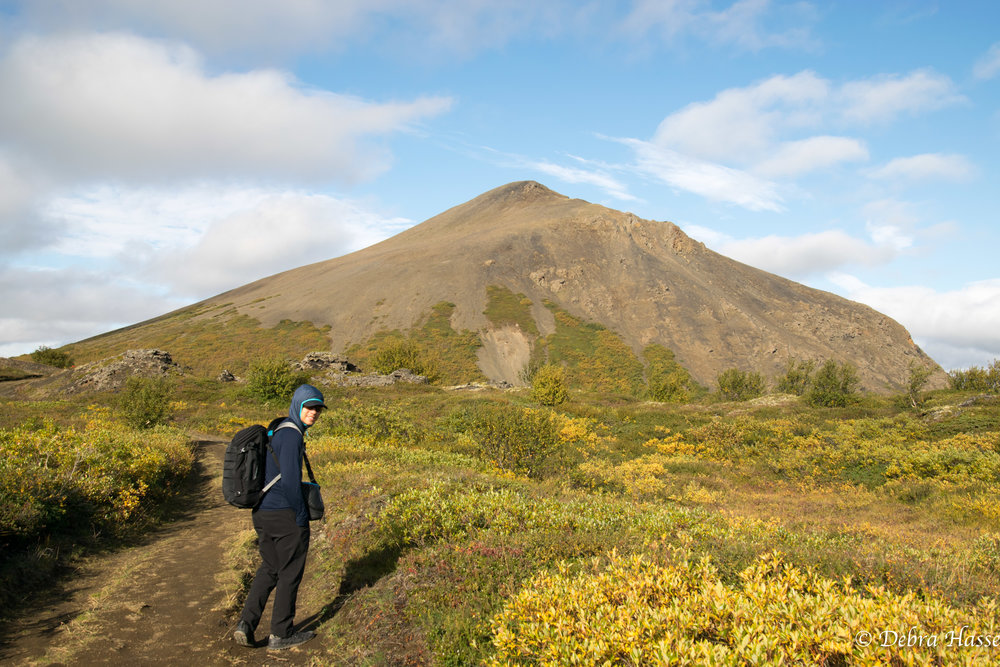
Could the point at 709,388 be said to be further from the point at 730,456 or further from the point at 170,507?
the point at 170,507

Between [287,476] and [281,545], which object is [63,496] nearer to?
[281,545]

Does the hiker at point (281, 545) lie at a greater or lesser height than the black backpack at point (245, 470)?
lesser

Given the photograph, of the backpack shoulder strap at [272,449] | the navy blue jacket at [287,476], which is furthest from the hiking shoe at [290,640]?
the backpack shoulder strap at [272,449]

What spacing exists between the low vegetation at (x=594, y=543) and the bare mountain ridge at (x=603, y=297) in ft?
222

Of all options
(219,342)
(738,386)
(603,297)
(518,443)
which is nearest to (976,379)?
(738,386)

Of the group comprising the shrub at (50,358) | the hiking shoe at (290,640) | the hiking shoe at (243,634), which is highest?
the shrub at (50,358)

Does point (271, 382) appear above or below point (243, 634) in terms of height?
above

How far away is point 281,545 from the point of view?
5.29 meters

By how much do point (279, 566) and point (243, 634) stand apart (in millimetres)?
713

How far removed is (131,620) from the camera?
215 inches

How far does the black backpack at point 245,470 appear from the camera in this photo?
16.7 ft

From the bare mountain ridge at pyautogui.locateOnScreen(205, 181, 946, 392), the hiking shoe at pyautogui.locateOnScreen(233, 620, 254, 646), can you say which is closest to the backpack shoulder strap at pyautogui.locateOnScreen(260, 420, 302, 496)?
the hiking shoe at pyautogui.locateOnScreen(233, 620, 254, 646)

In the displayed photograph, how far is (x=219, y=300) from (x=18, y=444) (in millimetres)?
135317

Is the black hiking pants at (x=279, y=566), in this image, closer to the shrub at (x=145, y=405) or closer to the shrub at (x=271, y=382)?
the shrub at (x=145, y=405)
